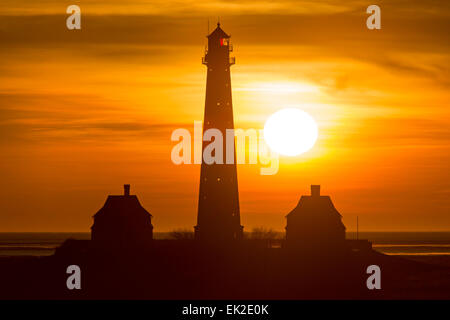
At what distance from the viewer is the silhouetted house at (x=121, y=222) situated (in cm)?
7019

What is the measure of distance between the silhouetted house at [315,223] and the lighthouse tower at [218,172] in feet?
12.9

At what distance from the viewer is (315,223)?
69.2m

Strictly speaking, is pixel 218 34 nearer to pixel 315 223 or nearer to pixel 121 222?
pixel 315 223

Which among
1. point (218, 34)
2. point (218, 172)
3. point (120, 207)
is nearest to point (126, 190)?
point (120, 207)

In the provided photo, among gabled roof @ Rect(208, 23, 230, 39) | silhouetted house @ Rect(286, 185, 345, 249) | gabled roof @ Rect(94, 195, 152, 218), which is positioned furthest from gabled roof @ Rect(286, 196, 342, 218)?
gabled roof @ Rect(208, 23, 230, 39)

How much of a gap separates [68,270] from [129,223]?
28.5ft

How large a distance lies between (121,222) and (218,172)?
7854mm

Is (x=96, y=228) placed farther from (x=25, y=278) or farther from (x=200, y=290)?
(x=200, y=290)

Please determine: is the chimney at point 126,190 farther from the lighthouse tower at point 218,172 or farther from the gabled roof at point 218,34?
the gabled roof at point 218,34

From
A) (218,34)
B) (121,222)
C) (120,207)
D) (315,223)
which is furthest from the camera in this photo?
(120,207)

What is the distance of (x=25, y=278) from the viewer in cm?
6719

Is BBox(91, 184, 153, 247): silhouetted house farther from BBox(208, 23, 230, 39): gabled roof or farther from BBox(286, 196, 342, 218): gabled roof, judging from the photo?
BBox(208, 23, 230, 39): gabled roof

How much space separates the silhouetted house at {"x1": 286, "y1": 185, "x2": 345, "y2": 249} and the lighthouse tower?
12.9ft
